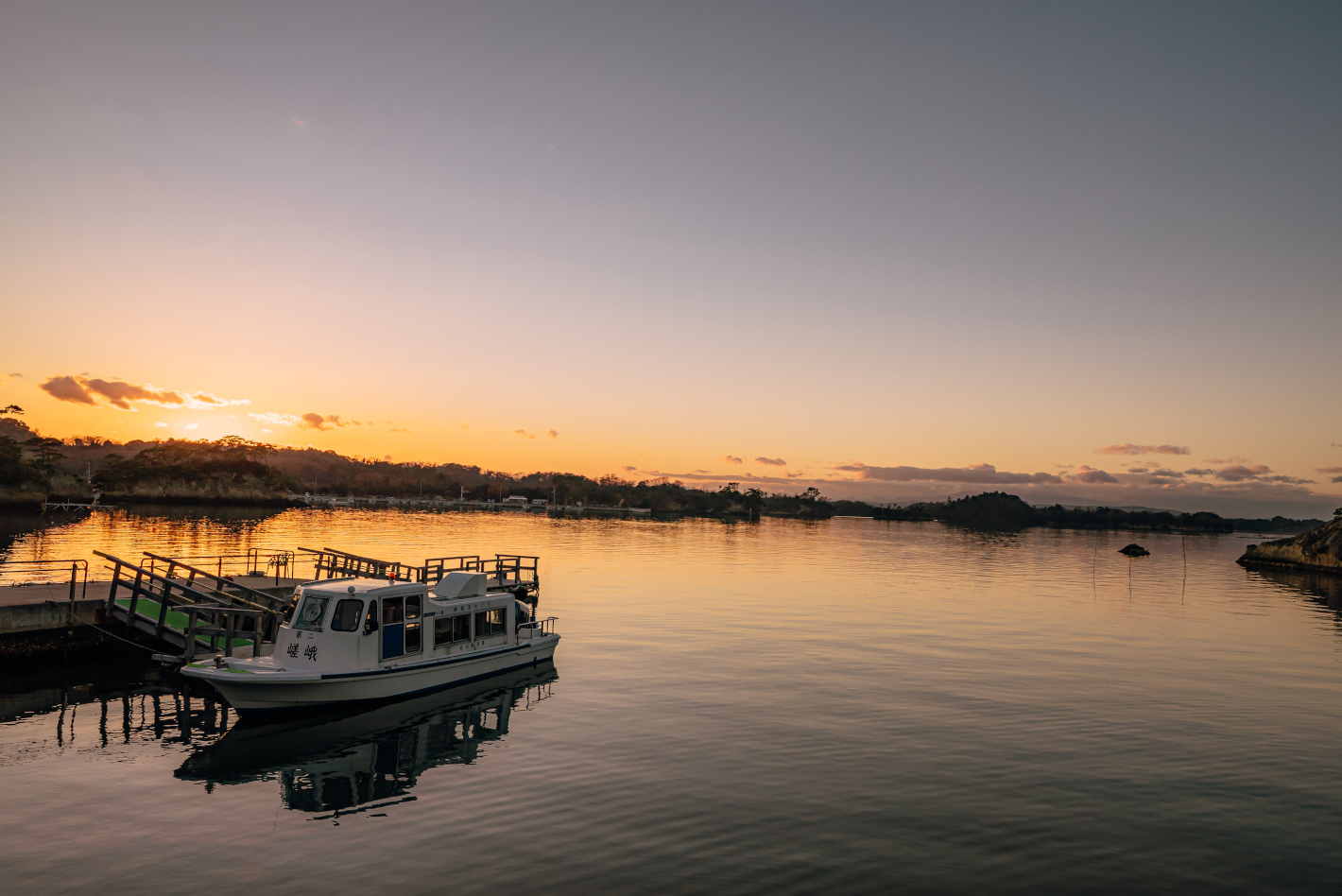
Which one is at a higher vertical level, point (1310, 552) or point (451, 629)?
point (451, 629)

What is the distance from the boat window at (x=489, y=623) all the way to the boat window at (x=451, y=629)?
0.68 metres

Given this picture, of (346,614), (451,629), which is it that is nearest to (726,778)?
(451,629)

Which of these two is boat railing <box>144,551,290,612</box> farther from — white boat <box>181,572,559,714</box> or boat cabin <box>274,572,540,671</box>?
white boat <box>181,572,559,714</box>

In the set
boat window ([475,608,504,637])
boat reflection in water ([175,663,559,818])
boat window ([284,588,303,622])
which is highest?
boat window ([284,588,303,622])

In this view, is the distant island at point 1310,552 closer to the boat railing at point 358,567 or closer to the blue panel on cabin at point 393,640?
the boat railing at point 358,567

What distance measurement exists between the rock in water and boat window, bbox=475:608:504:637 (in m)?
132

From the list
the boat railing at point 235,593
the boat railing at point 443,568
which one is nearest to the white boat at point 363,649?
the boat railing at point 443,568

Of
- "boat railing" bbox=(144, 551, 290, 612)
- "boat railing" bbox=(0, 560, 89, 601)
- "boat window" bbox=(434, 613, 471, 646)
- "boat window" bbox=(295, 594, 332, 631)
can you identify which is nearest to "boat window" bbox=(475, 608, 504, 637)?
"boat window" bbox=(434, 613, 471, 646)

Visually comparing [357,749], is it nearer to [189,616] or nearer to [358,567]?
[189,616]

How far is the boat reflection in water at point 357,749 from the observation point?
66.7ft

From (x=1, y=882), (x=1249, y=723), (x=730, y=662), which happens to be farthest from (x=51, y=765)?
(x=1249, y=723)

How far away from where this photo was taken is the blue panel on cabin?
2859 centimetres

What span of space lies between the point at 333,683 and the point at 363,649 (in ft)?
5.28

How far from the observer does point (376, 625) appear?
28266mm
